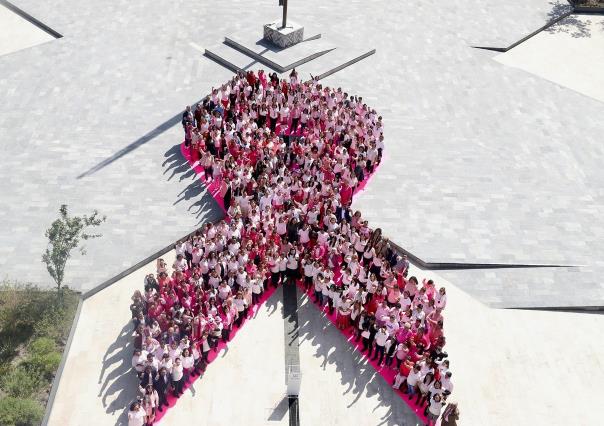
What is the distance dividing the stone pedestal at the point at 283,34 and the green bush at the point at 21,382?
17187mm

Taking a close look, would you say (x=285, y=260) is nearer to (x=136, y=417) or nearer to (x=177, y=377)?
(x=177, y=377)

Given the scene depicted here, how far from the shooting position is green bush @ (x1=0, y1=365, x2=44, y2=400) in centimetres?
1500

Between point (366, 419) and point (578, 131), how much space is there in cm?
1527

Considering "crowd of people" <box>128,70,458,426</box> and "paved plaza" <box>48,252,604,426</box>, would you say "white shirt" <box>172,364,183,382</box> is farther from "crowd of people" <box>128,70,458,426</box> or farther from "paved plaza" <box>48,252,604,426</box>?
"paved plaza" <box>48,252,604,426</box>

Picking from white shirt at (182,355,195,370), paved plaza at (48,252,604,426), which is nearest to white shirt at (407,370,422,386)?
paved plaza at (48,252,604,426)

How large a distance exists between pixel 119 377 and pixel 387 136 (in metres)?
12.9

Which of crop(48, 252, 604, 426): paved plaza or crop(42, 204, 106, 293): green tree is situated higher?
crop(42, 204, 106, 293): green tree

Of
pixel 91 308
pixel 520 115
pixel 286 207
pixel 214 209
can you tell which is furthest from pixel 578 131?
pixel 91 308

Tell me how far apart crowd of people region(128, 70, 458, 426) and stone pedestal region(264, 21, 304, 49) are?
5297 millimetres

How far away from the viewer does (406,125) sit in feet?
79.7

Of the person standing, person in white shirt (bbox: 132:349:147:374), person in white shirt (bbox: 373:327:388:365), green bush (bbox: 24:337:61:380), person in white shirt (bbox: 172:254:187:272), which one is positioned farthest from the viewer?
person in white shirt (bbox: 172:254:187:272)

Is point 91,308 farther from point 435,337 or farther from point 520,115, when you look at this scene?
point 520,115

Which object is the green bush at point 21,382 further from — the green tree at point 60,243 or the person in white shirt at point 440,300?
the person in white shirt at point 440,300

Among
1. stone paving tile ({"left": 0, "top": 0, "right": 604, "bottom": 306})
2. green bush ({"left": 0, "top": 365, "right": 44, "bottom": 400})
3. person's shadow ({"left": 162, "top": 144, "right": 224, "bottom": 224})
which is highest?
stone paving tile ({"left": 0, "top": 0, "right": 604, "bottom": 306})
